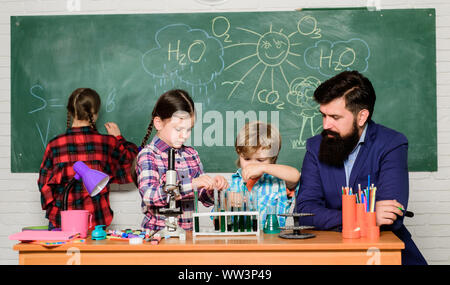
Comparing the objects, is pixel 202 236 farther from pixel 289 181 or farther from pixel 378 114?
pixel 378 114

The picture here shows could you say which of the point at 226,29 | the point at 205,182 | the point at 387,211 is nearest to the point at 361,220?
the point at 387,211

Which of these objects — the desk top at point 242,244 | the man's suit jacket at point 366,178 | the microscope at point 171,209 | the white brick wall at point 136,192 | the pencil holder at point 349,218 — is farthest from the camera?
the white brick wall at point 136,192

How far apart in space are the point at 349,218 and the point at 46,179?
2170 millimetres

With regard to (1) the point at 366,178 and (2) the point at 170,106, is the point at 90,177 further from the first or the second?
(1) the point at 366,178

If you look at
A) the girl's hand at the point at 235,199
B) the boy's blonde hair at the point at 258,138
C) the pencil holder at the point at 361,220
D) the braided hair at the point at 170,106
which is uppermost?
the braided hair at the point at 170,106

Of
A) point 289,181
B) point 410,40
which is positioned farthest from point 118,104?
point 410,40

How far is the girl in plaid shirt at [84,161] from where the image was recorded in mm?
3318

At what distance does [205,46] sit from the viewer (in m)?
3.66

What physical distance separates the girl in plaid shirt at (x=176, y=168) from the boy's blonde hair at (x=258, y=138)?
0.37m

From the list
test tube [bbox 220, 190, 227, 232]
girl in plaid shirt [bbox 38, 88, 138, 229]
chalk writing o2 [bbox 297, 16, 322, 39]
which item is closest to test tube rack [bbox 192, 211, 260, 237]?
test tube [bbox 220, 190, 227, 232]

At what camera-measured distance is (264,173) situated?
2.76 meters

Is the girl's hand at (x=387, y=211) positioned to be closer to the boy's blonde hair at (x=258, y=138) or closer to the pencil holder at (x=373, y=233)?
the pencil holder at (x=373, y=233)

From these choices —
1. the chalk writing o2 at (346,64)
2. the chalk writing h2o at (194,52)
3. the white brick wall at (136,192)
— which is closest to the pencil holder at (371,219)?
the white brick wall at (136,192)

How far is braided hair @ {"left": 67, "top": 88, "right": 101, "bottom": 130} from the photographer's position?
3643 millimetres
